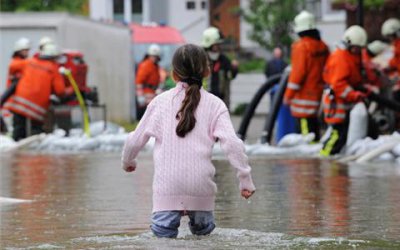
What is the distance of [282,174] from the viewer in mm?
15641

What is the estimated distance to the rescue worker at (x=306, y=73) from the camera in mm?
18953

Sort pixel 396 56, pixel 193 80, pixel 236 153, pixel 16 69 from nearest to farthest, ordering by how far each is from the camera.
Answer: pixel 236 153, pixel 193 80, pixel 396 56, pixel 16 69

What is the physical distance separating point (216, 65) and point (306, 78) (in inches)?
93.0

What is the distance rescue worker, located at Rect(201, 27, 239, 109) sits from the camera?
20984 millimetres

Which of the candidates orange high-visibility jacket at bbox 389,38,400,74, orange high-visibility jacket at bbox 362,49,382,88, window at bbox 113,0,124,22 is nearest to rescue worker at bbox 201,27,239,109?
orange high-visibility jacket at bbox 362,49,382,88

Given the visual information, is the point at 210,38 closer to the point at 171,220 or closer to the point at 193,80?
the point at 193,80

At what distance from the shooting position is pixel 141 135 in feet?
29.3

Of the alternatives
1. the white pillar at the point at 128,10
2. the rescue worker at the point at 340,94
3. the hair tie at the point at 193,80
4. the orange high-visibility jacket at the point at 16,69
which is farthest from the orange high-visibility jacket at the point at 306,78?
the white pillar at the point at 128,10

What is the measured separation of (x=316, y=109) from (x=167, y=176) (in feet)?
34.2

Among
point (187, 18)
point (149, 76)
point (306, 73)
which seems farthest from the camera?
point (187, 18)

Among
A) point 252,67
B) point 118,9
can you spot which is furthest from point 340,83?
point 118,9

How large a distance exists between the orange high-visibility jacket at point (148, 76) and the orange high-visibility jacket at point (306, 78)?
8.58 m

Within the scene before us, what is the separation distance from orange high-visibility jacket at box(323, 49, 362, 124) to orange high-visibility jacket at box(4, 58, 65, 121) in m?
5.73

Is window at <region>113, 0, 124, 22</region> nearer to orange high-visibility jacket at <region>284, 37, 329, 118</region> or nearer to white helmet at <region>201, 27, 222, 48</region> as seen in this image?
white helmet at <region>201, 27, 222, 48</region>
